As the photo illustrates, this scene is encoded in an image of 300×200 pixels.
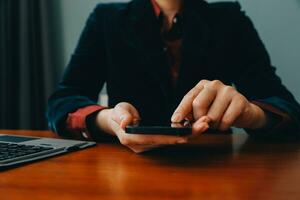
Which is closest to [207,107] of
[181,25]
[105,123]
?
[105,123]

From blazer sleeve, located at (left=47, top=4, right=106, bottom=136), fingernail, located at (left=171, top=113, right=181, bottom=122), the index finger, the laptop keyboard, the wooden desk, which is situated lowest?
the wooden desk

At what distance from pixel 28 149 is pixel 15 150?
0.02 meters

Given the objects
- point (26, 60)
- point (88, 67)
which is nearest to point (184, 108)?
point (88, 67)

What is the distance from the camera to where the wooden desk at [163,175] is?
389 mm

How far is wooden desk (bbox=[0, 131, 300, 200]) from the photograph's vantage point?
389mm

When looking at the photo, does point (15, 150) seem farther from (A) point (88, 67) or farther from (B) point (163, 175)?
(A) point (88, 67)

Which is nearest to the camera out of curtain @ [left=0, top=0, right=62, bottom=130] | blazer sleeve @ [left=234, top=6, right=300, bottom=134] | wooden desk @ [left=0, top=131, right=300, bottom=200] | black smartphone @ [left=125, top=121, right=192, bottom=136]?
wooden desk @ [left=0, top=131, right=300, bottom=200]

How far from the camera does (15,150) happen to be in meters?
0.57

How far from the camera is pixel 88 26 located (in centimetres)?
108

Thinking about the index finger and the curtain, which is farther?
the curtain

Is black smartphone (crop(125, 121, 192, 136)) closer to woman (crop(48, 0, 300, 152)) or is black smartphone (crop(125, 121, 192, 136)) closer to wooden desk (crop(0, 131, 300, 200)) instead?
wooden desk (crop(0, 131, 300, 200))

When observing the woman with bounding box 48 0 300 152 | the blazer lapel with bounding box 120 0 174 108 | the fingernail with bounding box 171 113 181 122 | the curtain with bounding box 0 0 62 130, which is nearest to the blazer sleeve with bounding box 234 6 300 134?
the woman with bounding box 48 0 300 152

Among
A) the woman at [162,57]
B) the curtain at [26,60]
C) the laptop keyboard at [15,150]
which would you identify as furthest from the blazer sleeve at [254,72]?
the curtain at [26,60]

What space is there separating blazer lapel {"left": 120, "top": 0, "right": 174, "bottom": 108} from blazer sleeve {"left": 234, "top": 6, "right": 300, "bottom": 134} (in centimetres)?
19
